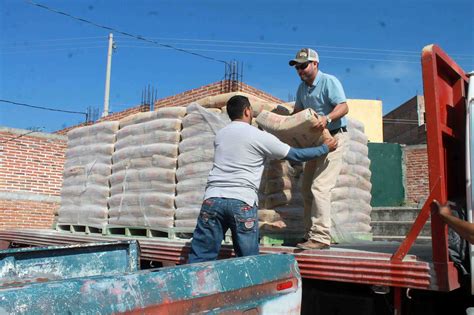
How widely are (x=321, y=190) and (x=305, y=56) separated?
1051 mm

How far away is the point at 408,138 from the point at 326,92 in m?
19.5

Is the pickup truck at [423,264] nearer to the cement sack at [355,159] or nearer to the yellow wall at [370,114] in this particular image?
the cement sack at [355,159]

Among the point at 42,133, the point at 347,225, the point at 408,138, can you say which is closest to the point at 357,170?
the point at 347,225

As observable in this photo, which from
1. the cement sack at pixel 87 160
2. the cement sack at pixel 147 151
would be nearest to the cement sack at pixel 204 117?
the cement sack at pixel 147 151

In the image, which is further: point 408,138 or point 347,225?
point 408,138

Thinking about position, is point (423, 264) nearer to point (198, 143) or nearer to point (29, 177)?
point (198, 143)

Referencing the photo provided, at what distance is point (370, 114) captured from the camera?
17906mm

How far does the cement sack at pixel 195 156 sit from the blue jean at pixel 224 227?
5.39 feet

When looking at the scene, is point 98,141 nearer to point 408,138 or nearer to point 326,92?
point 326,92

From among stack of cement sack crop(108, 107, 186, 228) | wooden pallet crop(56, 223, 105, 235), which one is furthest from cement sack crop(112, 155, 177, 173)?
wooden pallet crop(56, 223, 105, 235)

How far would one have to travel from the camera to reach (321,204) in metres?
3.57

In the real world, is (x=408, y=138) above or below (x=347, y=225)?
above

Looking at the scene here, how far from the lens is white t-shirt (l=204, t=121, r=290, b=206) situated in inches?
124

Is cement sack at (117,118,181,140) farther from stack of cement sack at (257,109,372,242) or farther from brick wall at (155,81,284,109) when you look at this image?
brick wall at (155,81,284,109)
